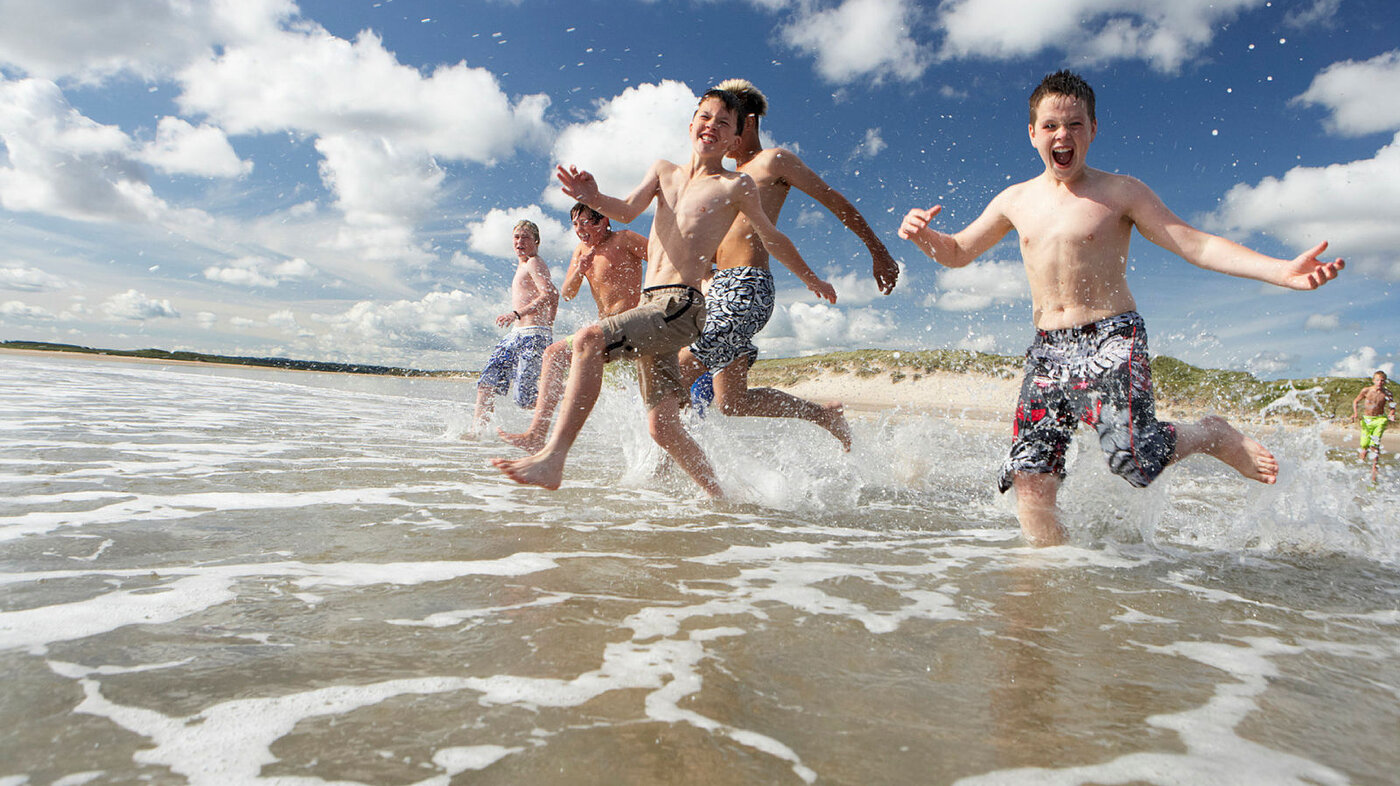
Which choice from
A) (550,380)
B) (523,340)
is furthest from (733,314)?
(523,340)

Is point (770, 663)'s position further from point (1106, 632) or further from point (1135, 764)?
point (1106, 632)

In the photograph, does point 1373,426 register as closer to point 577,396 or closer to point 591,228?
point 591,228

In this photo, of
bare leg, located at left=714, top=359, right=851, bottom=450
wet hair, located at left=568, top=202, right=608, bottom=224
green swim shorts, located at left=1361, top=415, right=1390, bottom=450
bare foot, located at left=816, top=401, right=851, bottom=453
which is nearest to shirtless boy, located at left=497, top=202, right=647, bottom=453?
→ wet hair, located at left=568, top=202, right=608, bottom=224

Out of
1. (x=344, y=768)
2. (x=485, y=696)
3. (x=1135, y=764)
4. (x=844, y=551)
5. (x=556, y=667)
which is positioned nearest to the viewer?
(x=344, y=768)

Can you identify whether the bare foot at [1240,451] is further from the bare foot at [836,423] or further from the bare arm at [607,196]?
the bare arm at [607,196]

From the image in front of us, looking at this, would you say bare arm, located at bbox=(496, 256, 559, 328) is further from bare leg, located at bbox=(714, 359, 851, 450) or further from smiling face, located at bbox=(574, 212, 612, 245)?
bare leg, located at bbox=(714, 359, 851, 450)

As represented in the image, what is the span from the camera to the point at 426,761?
1.23m

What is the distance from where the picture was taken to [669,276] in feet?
12.0

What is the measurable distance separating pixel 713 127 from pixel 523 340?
3.99m

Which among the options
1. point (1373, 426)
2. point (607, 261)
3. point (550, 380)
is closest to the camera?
point (550, 380)

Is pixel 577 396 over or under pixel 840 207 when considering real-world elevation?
under

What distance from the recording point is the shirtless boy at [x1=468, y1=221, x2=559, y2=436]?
7109 millimetres

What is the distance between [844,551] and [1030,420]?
3.45 feet

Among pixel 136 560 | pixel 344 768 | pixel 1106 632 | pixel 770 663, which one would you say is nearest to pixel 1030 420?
pixel 1106 632
